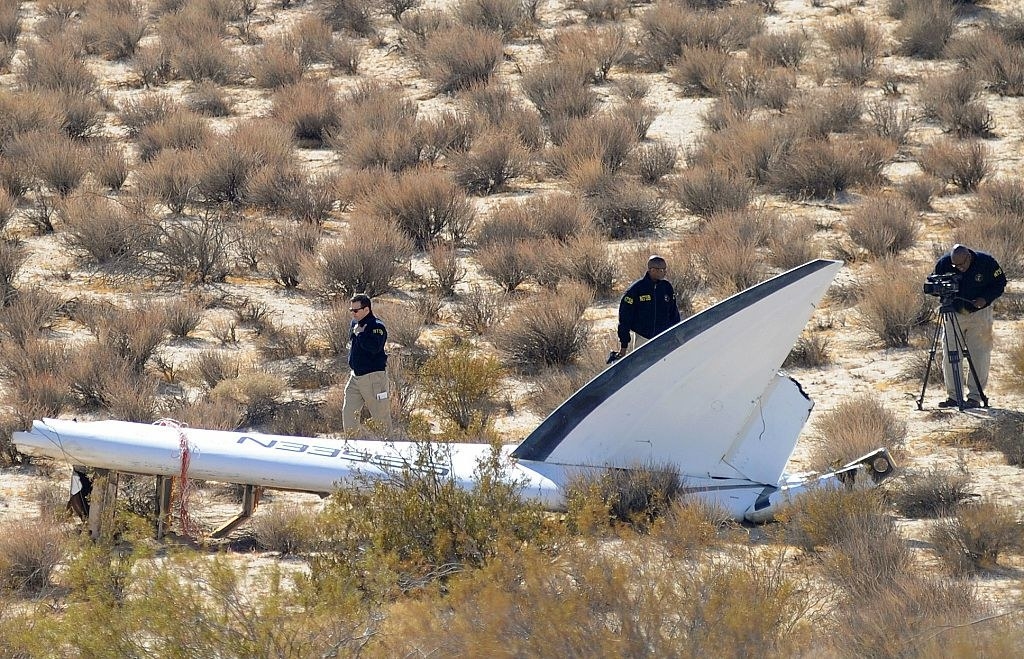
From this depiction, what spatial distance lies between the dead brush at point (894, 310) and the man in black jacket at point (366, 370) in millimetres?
6012

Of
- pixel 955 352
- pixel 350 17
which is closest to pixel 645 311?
pixel 955 352

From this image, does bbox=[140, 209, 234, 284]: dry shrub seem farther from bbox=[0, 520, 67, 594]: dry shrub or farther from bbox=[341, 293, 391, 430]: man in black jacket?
bbox=[0, 520, 67, 594]: dry shrub

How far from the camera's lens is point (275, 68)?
87.3 ft

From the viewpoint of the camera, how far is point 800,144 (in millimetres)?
20875

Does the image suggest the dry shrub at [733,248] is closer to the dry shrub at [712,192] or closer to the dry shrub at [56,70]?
the dry shrub at [712,192]

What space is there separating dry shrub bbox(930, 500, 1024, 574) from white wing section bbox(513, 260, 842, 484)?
1.42 m

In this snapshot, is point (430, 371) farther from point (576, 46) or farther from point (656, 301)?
point (576, 46)

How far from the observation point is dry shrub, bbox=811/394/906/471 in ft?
36.1

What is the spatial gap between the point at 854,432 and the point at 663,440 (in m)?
2.27

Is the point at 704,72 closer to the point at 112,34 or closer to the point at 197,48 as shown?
the point at 197,48

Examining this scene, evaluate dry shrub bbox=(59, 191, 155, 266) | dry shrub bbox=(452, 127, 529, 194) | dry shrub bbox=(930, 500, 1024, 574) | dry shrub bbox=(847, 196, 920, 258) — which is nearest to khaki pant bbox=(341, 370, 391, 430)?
dry shrub bbox=(930, 500, 1024, 574)

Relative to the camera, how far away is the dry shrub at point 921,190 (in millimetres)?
19000

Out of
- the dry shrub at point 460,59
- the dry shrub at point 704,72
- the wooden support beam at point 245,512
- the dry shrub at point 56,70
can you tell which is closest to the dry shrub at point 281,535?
the wooden support beam at point 245,512

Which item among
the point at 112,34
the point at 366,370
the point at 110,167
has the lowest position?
the point at 112,34
